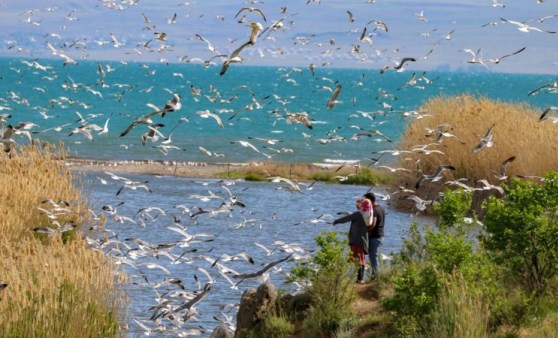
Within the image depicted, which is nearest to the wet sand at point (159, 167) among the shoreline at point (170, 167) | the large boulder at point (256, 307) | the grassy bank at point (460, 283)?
the shoreline at point (170, 167)

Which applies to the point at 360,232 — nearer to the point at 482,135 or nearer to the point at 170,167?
the point at 482,135

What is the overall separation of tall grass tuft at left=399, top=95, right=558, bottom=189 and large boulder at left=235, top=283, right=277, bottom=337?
1732 cm

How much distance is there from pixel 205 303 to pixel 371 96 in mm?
151877

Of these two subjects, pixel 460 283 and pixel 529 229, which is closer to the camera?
pixel 460 283

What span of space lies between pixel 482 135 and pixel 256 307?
21.9 m

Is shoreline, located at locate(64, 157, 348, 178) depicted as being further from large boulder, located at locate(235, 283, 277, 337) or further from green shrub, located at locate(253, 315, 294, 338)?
green shrub, located at locate(253, 315, 294, 338)

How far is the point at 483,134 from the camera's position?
143 ft

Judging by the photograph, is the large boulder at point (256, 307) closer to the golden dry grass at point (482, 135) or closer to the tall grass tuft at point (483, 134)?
the tall grass tuft at point (483, 134)

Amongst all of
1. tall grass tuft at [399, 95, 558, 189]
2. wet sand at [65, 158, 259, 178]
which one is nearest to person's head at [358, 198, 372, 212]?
tall grass tuft at [399, 95, 558, 189]

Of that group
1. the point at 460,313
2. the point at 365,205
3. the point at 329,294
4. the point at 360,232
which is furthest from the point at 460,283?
the point at 360,232

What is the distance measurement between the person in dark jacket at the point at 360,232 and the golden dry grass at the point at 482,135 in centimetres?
1656

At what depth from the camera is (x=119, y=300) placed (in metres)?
19.7

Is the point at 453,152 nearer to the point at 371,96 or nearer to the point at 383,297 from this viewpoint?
the point at 383,297

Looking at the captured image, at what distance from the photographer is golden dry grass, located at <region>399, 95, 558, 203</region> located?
40531 millimetres
